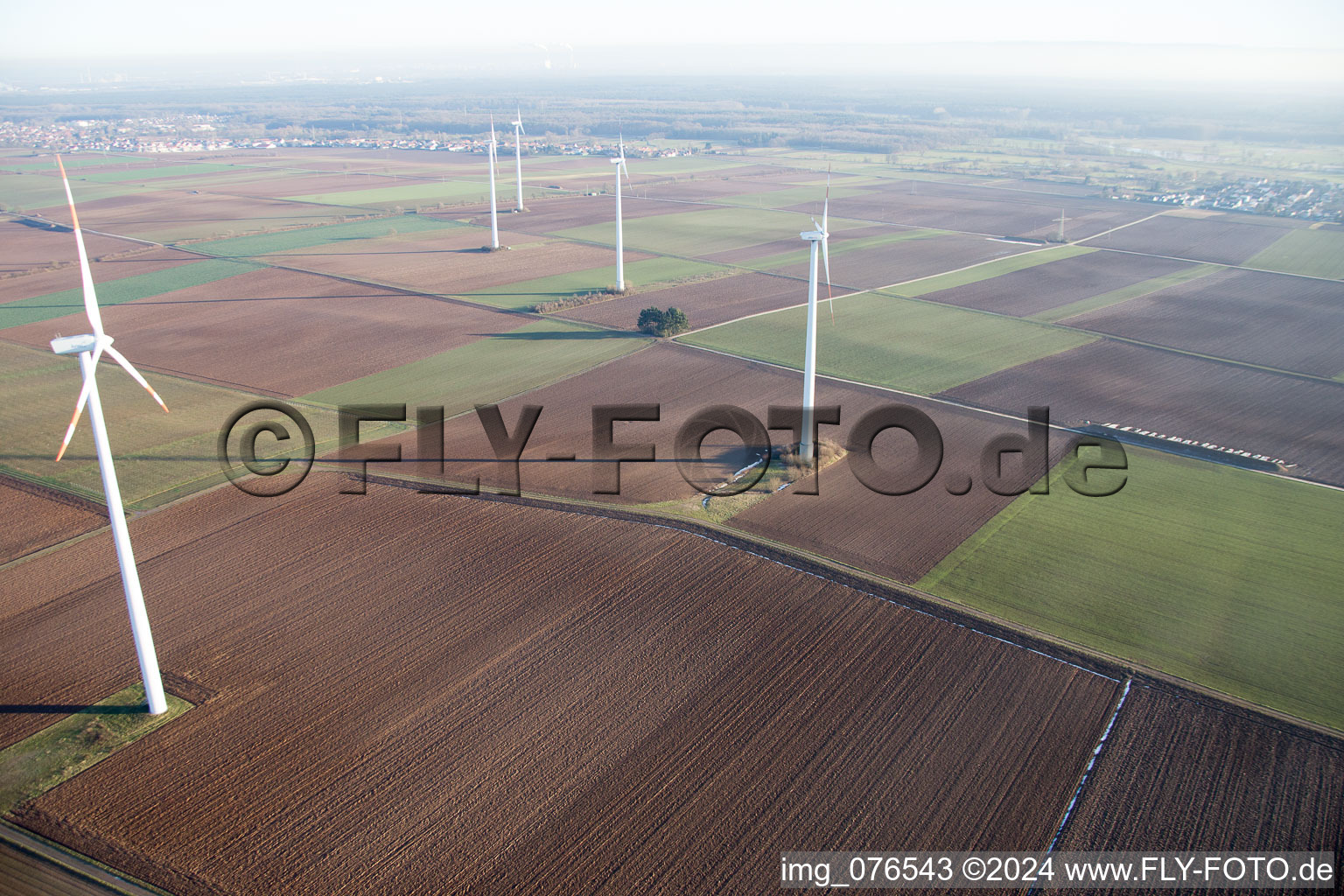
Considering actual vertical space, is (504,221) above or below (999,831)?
above

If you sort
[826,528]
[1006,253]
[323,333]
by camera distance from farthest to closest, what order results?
[1006,253]
[323,333]
[826,528]

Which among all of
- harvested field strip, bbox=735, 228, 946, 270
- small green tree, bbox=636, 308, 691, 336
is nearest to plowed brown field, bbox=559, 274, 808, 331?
small green tree, bbox=636, 308, 691, 336

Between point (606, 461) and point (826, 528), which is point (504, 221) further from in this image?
point (826, 528)

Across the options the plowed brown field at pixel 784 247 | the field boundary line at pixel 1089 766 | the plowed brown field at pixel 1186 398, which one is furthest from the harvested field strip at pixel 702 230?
the field boundary line at pixel 1089 766

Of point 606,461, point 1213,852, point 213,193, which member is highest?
point 213,193

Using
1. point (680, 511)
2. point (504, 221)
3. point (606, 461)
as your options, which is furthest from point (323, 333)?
point (504, 221)

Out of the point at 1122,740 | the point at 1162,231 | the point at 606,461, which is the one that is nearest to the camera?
the point at 1122,740

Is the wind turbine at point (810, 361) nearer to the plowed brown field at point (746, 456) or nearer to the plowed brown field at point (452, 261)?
the plowed brown field at point (746, 456)
